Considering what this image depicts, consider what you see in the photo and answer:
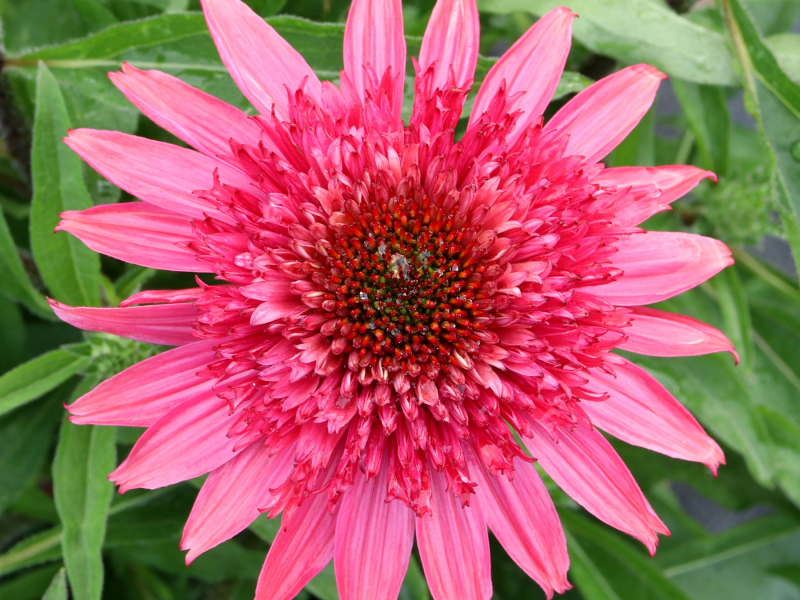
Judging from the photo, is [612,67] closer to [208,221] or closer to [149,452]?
[208,221]

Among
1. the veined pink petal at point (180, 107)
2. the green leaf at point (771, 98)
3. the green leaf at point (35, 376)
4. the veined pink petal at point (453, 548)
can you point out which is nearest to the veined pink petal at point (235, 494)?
the veined pink petal at point (453, 548)

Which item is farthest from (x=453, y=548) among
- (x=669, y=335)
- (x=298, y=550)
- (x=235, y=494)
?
(x=669, y=335)

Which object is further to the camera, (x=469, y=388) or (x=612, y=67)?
(x=612, y=67)

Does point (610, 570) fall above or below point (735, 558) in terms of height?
above

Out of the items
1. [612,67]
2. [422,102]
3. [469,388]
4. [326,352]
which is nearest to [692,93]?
[612,67]

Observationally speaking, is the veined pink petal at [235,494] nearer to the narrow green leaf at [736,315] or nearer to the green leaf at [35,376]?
the green leaf at [35,376]

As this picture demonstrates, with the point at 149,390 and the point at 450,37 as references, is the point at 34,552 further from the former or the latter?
the point at 450,37
